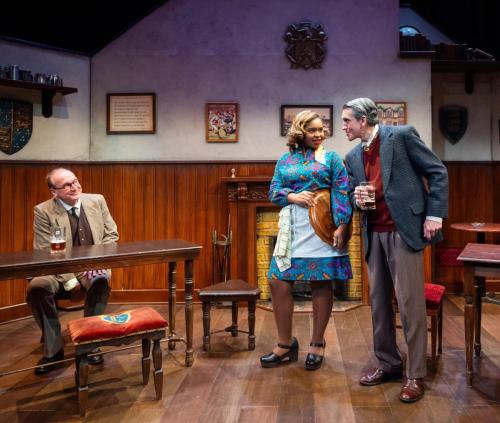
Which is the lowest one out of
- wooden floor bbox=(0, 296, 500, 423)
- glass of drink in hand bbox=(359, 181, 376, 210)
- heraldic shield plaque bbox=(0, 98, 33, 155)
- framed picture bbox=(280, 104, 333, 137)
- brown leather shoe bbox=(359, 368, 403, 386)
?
wooden floor bbox=(0, 296, 500, 423)

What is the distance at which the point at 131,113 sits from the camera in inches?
208

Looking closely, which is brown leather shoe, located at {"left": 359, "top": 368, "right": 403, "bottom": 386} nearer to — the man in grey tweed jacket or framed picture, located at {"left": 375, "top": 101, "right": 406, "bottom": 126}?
the man in grey tweed jacket

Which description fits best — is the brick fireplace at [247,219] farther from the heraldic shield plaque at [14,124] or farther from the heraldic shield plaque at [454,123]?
the heraldic shield plaque at [14,124]

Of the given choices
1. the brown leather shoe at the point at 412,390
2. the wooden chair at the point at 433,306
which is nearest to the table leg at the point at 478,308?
the wooden chair at the point at 433,306

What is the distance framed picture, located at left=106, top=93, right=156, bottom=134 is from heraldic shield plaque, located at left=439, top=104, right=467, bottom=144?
11.7 ft

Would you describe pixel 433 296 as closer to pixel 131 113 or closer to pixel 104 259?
pixel 104 259

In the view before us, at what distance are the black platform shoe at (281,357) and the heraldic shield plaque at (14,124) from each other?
128 inches

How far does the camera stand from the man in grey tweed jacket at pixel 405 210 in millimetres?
2596

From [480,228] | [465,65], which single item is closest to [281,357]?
[480,228]

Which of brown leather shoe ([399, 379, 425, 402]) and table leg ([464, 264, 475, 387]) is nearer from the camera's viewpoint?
brown leather shoe ([399, 379, 425, 402])

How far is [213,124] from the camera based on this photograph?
17.4 feet

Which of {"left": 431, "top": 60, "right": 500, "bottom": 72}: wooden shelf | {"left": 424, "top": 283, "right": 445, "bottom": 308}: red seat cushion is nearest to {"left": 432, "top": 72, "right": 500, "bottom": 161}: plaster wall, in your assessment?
{"left": 431, "top": 60, "right": 500, "bottom": 72}: wooden shelf

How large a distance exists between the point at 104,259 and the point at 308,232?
4.19 ft

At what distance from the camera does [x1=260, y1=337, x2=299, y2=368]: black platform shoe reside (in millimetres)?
3197
